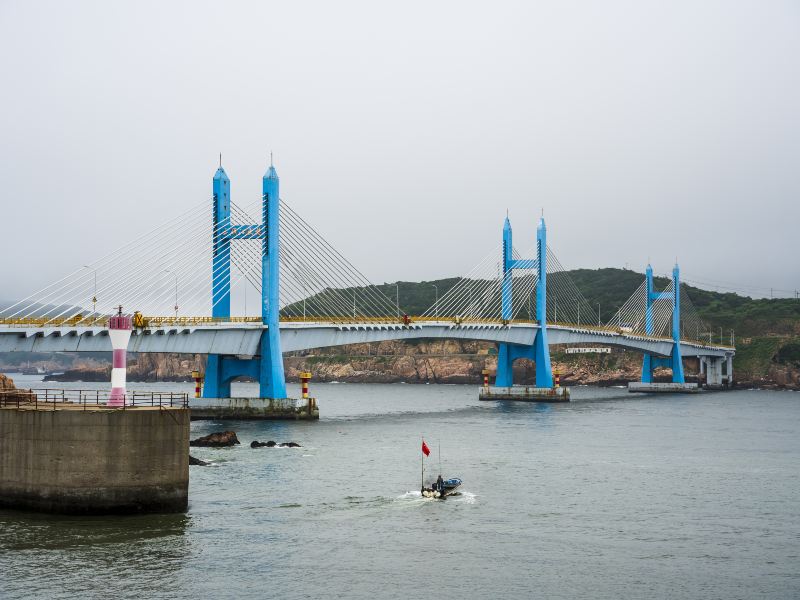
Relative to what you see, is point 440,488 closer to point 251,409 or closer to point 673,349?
point 251,409

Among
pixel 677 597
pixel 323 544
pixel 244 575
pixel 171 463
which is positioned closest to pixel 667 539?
pixel 677 597

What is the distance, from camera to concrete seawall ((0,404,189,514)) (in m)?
34.4

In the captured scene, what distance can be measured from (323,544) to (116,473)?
7706 mm

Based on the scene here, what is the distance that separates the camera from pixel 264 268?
80.4 meters

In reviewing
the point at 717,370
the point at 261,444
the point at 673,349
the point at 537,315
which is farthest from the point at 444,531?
the point at 717,370

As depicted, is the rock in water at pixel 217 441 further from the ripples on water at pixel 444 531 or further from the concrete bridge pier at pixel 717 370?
the concrete bridge pier at pixel 717 370

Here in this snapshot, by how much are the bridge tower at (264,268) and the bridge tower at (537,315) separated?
47.6 m

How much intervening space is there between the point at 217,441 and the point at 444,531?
27.5 metres

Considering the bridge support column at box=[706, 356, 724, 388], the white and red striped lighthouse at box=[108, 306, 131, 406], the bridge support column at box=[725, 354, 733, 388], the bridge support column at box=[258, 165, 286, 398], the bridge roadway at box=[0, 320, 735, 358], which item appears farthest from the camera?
the bridge support column at box=[706, 356, 724, 388]

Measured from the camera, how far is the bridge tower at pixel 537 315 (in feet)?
412

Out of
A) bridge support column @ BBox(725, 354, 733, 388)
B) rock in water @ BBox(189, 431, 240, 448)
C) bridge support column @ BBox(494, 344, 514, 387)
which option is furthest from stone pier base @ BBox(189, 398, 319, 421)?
bridge support column @ BBox(725, 354, 733, 388)

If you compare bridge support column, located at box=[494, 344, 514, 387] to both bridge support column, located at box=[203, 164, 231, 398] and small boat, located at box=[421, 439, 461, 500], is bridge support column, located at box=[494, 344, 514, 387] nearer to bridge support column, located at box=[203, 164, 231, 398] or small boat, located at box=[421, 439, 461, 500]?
bridge support column, located at box=[203, 164, 231, 398]

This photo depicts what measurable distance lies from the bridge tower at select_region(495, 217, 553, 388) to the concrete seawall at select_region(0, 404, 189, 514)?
293ft

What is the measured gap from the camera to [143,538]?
33.4m
